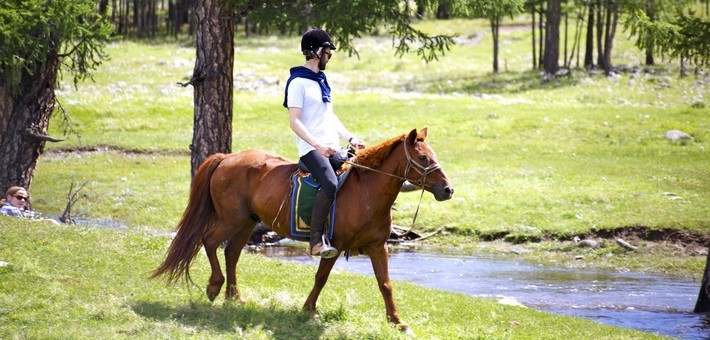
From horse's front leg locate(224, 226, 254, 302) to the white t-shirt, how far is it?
63.3 inches

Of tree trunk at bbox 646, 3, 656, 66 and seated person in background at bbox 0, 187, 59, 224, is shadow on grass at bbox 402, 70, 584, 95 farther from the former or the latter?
seated person in background at bbox 0, 187, 59, 224

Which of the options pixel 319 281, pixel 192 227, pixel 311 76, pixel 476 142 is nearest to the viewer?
pixel 311 76

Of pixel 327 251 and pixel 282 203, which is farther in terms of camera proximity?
pixel 282 203

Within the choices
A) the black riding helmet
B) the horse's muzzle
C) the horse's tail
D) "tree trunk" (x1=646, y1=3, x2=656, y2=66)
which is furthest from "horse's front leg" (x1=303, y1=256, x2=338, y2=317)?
"tree trunk" (x1=646, y1=3, x2=656, y2=66)

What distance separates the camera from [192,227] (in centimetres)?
1088

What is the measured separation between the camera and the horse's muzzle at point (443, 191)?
30.7 feet

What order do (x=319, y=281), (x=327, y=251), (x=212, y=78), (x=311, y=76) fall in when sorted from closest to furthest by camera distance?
(x=327, y=251), (x=311, y=76), (x=319, y=281), (x=212, y=78)

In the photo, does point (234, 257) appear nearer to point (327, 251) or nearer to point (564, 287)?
point (327, 251)

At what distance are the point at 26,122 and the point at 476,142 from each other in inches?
630

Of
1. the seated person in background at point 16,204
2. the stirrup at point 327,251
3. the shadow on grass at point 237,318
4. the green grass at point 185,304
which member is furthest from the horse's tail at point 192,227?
the seated person in background at point 16,204

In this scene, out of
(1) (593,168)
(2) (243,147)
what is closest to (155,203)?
(2) (243,147)

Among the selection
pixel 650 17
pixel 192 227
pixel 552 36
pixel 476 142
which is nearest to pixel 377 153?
pixel 192 227

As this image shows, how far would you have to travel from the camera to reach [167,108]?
36406 mm

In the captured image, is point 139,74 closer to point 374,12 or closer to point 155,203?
point 155,203
